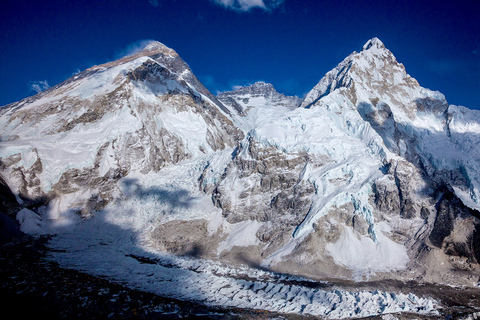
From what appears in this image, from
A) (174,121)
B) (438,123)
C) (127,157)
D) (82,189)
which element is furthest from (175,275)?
(438,123)

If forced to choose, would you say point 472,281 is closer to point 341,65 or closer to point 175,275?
point 175,275

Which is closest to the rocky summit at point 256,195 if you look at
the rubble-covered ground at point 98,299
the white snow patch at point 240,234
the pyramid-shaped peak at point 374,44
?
the white snow patch at point 240,234

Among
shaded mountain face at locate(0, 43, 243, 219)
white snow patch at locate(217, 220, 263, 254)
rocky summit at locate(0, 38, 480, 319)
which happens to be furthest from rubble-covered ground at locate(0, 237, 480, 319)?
shaded mountain face at locate(0, 43, 243, 219)

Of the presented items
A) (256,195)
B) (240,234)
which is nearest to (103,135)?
(256,195)

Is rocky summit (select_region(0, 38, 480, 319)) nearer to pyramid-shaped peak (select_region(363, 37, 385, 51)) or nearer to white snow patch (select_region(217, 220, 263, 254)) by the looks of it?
white snow patch (select_region(217, 220, 263, 254))

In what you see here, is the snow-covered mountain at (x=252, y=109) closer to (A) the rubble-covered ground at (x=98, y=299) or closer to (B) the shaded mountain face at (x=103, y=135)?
(B) the shaded mountain face at (x=103, y=135)

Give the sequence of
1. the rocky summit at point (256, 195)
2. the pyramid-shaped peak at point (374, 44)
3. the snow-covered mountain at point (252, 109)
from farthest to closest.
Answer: the snow-covered mountain at point (252, 109) < the pyramid-shaped peak at point (374, 44) < the rocky summit at point (256, 195)

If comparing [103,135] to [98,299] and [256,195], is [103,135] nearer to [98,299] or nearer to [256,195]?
[256,195]
